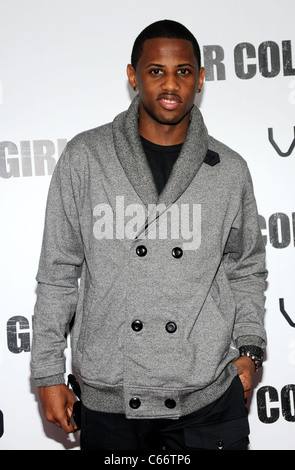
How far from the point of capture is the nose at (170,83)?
5.75 feet

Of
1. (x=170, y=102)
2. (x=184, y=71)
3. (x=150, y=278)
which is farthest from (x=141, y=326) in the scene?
(x=184, y=71)

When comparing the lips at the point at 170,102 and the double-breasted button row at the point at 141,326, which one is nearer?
the double-breasted button row at the point at 141,326

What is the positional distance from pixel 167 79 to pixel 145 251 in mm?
495

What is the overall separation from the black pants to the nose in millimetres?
872

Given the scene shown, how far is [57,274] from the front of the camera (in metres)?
1.75

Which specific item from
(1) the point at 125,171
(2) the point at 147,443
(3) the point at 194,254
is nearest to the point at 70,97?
(1) the point at 125,171

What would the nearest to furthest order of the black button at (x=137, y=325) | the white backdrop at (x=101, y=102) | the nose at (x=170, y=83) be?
the black button at (x=137, y=325) < the nose at (x=170, y=83) < the white backdrop at (x=101, y=102)

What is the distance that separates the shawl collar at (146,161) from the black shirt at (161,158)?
0.04 meters

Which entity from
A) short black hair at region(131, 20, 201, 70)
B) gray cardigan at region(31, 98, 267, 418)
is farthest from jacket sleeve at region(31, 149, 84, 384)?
short black hair at region(131, 20, 201, 70)

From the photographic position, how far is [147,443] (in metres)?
1.68

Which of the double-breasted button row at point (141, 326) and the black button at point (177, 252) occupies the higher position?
the black button at point (177, 252)

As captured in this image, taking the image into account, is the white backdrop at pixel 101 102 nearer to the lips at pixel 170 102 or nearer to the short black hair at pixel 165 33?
the short black hair at pixel 165 33

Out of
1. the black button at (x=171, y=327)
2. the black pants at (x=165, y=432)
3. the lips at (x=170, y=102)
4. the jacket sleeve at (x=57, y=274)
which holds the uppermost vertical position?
the lips at (x=170, y=102)

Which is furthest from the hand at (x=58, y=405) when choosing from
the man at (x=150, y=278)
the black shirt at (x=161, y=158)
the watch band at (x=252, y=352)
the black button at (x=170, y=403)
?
the black shirt at (x=161, y=158)
